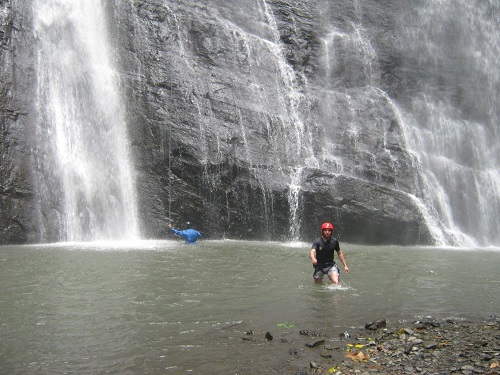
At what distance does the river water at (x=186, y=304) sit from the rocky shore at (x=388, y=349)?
275mm

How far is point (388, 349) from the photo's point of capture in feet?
19.0

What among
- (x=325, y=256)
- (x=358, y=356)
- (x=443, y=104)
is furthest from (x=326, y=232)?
(x=443, y=104)

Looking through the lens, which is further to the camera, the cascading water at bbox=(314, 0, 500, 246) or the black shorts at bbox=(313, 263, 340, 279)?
the cascading water at bbox=(314, 0, 500, 246)

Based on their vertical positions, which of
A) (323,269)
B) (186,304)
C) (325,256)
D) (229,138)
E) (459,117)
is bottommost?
(186,304)

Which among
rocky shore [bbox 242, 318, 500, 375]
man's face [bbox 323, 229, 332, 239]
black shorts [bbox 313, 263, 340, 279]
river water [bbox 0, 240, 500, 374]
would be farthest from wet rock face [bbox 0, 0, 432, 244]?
rocky shore [bbox 242, 318, 500, 375]

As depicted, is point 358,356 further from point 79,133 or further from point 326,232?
point 79,133

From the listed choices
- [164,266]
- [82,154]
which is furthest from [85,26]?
[164,266]

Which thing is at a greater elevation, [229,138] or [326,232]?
[229,138]

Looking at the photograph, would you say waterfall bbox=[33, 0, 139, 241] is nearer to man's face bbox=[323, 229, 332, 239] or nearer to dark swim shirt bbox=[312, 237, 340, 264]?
dark swim shirt bbox=[312, 237, 340, 264]

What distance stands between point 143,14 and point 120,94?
16.4ft

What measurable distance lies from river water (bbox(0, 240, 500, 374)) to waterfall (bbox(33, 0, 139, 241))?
5.34 meters

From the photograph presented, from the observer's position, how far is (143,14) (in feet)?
78.4

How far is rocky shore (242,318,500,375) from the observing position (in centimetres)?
516

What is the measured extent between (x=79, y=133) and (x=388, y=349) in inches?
715
